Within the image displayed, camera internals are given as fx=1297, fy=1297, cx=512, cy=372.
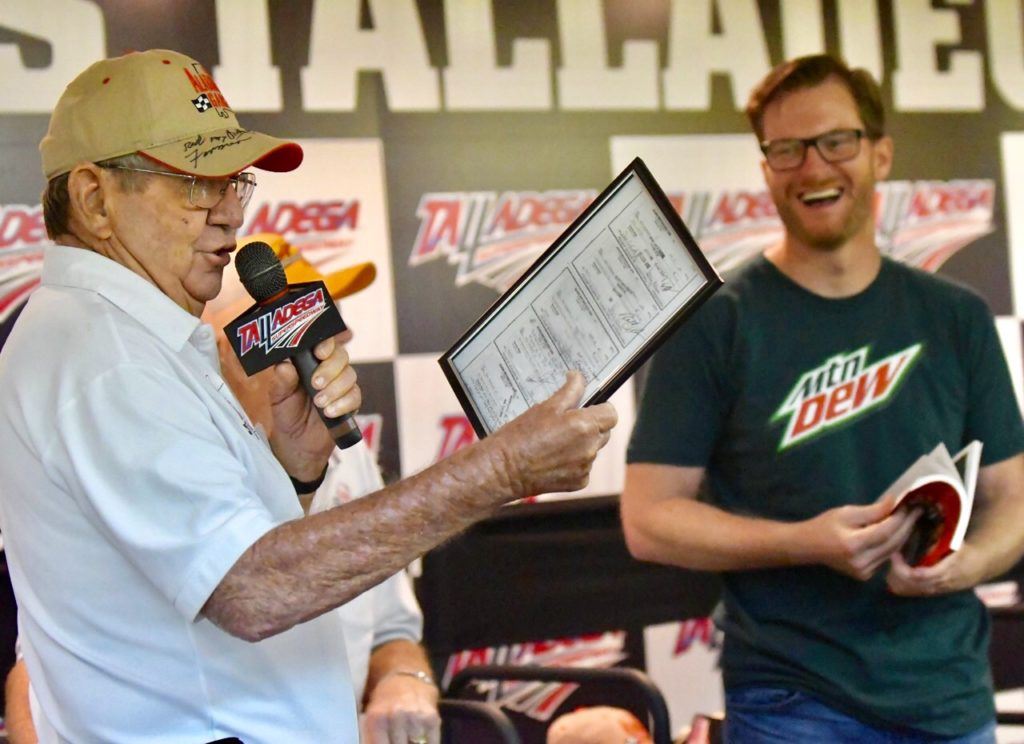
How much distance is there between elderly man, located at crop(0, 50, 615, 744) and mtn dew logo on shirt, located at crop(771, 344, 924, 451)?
0.76 metres

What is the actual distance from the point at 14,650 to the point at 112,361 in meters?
1.78

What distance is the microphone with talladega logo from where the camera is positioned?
138 centimetres

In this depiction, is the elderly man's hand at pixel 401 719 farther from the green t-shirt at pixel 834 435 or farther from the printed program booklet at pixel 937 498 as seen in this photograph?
the printed program booklet at pixel 937 498

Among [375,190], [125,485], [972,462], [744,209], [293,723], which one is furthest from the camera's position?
[744,209]

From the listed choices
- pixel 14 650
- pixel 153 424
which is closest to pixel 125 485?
pixel 153 424

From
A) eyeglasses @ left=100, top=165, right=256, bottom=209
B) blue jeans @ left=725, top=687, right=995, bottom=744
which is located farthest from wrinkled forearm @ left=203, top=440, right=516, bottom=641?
blue jeans @ left=725, top=687, right=995, bottom=744

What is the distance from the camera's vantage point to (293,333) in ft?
4.55

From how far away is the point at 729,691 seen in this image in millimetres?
2062

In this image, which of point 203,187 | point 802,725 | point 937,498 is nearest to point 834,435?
point 937,498

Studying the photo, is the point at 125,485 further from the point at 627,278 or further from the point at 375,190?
the point at 375,190

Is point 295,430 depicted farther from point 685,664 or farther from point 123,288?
point 685,664

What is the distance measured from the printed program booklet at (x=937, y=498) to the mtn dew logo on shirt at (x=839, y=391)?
0.40ft

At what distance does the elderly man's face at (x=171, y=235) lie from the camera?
4.60ft

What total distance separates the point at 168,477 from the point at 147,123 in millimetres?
412
